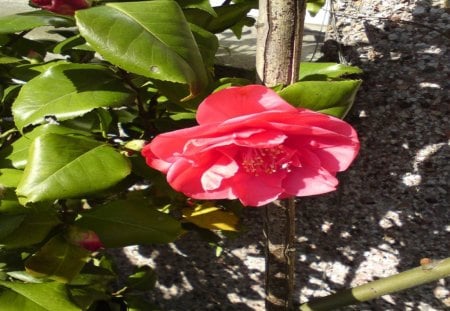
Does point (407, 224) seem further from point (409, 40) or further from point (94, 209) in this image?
point (94, 209)

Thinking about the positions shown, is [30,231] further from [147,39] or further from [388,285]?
[388,285]

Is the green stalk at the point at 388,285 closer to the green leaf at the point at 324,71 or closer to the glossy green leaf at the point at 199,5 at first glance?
the green leaf at the point at 324,71

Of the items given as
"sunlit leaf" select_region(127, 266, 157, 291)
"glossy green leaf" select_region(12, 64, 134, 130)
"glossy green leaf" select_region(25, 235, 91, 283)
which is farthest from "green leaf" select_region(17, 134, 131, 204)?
"sunlit leaf" select_region(127, 266, 157, 291)

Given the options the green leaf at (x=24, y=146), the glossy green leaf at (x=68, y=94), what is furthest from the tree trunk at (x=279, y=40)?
the green leaf at (x=24, y=146)

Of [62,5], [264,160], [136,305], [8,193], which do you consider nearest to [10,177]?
[8,193]

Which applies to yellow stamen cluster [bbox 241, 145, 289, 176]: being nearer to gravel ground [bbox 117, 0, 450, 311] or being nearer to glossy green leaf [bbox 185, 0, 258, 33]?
glossy green leaf [bbox 185, 0, 258, 33]
